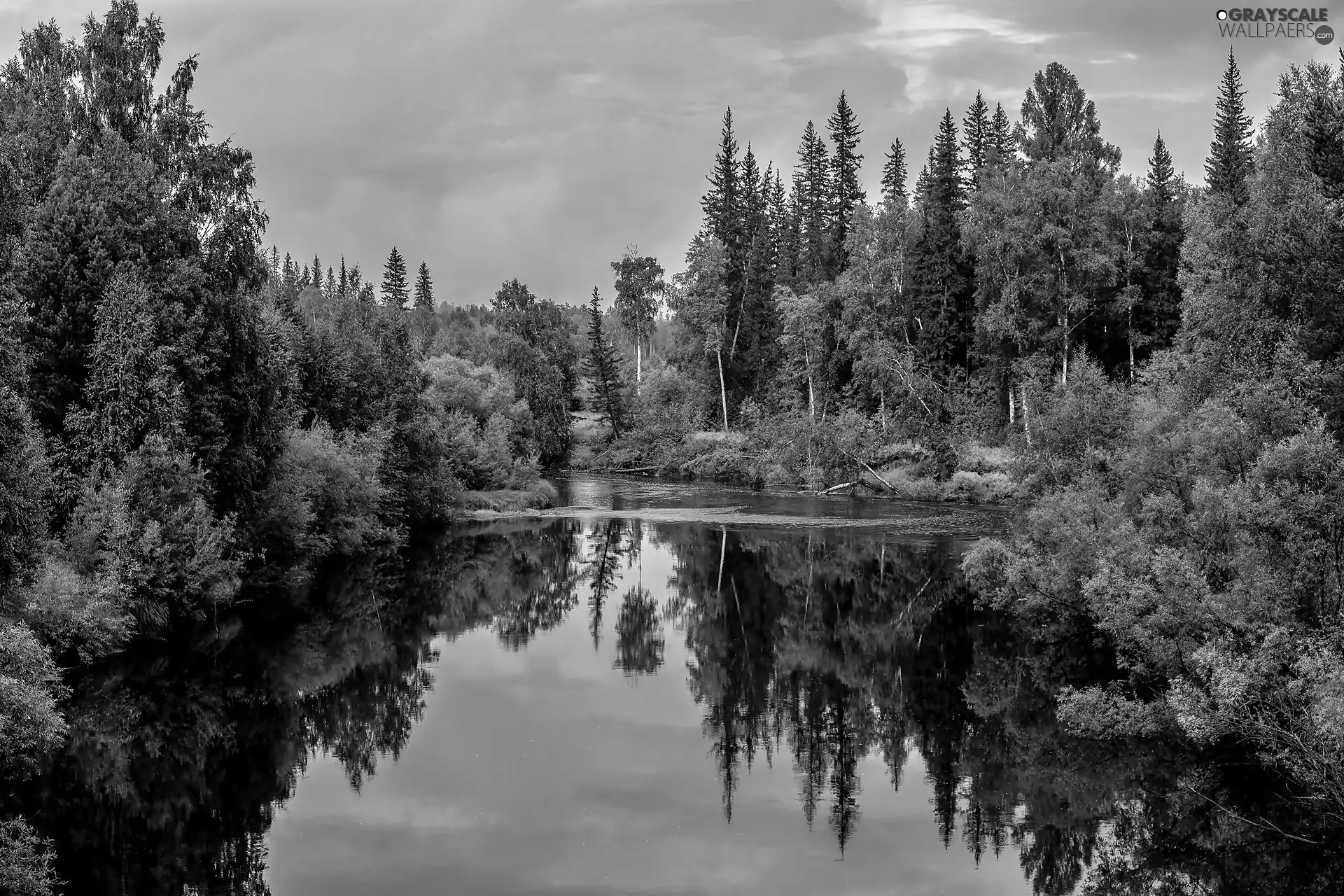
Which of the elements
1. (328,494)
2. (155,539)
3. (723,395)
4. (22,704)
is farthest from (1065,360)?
(22,704)

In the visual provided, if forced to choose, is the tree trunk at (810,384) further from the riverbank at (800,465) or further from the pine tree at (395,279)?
the pine tree at (395,279)

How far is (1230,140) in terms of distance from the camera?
67438 millimetres

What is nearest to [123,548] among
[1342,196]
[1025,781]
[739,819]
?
[739,819]

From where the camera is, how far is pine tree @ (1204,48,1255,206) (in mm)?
65250

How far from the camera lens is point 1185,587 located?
837 inches

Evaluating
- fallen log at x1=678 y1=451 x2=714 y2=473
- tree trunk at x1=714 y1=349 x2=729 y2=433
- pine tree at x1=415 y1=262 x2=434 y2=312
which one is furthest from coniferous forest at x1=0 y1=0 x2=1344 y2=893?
pine tree at x1=415 y1=262 x2=434 y2=312

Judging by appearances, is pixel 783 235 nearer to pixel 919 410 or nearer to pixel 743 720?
pixel 919 410

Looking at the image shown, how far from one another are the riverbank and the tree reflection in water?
1655 centimetres

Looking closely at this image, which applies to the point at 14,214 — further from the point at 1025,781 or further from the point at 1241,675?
the point at 1241,675

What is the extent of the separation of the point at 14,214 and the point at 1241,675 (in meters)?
31.0

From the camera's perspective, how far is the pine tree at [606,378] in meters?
96.5

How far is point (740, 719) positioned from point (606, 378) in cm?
7283

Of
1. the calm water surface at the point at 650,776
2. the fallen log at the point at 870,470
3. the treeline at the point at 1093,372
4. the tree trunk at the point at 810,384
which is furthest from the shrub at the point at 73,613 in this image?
the tree trunk at the point at 810,384

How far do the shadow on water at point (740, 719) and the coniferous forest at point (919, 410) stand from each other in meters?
1.03
